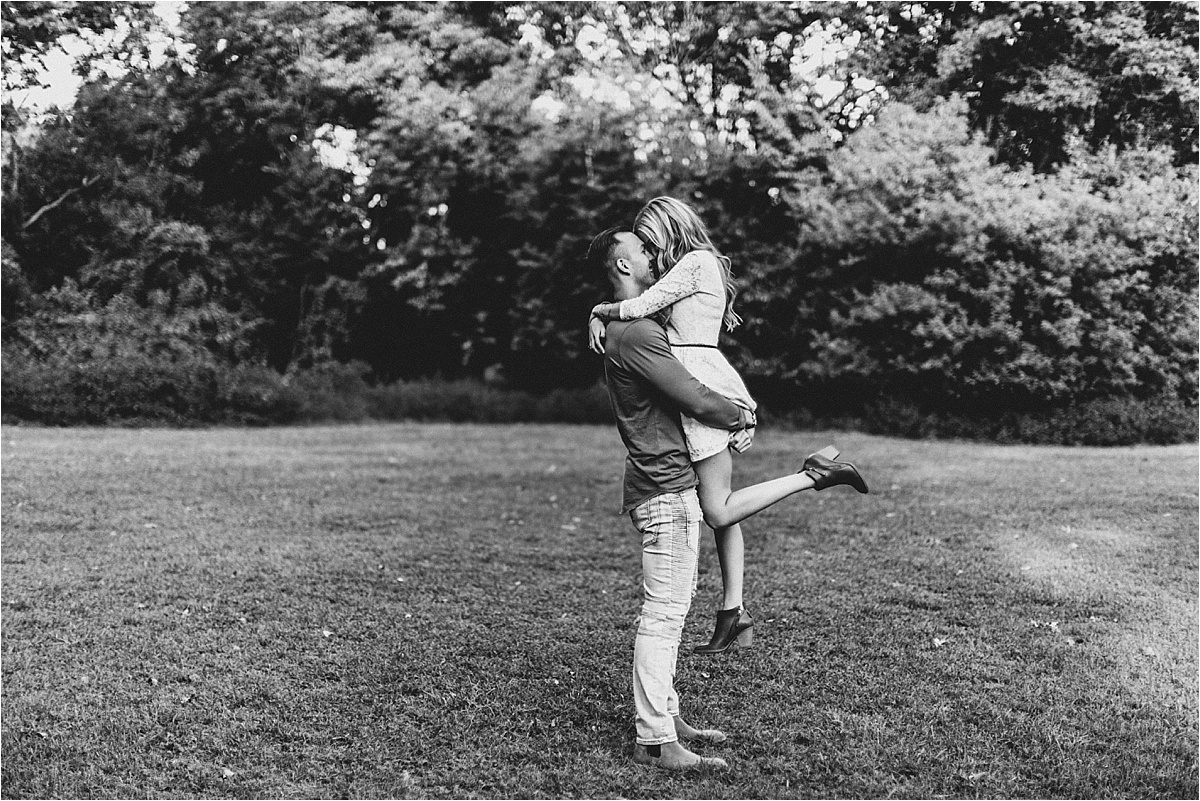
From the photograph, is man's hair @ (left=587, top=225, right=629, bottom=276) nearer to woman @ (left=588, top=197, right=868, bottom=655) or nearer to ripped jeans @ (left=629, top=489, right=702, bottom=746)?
woman @ (left=588, top=197, right=868, bottom=655)

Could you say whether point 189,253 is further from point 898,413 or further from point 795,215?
point 898,413

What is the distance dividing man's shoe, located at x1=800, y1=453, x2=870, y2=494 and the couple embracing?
3cm

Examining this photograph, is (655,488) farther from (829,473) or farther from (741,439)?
(829,473)

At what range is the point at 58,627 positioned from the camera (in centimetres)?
522

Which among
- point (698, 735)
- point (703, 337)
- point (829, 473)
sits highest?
point (703, 337)

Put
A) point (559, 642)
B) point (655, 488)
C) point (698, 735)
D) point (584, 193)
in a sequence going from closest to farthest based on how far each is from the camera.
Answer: point (655, 488), point (698, 735), point (559, 642), point (584, 193)

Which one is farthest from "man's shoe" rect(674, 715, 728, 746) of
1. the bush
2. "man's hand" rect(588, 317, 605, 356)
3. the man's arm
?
the bush

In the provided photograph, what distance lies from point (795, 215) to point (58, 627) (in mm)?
11713

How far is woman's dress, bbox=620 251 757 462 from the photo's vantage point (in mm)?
3346

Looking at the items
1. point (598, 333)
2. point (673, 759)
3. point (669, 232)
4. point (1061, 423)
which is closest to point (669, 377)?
point (598, 333)

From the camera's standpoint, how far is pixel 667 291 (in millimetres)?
3328

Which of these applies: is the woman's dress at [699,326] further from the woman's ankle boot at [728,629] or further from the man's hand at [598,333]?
the woman's ankle boot at [728,629]

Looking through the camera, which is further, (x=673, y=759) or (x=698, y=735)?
(x=698, y=735)

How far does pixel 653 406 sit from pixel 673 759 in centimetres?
124
